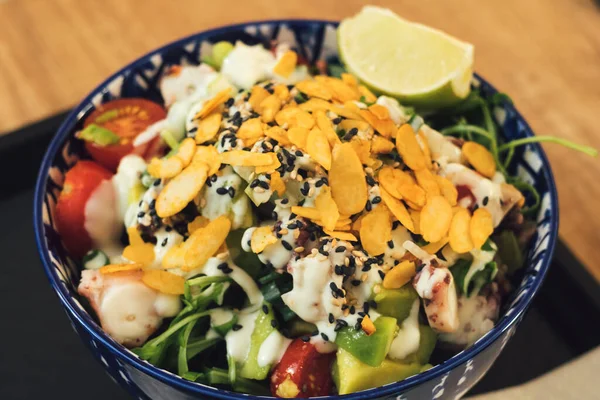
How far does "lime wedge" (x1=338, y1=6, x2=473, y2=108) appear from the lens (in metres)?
1.28

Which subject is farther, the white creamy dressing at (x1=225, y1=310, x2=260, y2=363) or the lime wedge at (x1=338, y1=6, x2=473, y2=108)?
the lime wedge at (x1=338, y1=6, x2=473, y2=108)

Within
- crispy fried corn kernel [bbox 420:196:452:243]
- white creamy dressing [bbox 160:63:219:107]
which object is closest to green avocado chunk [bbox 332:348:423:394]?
crispy fried corn kernel [bbox 420:196:452:243]

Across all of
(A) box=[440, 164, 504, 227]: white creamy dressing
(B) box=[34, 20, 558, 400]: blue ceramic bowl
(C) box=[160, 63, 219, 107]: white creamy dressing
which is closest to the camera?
(B) box=[34, 20, 558, 400]: blue ceramic bowl

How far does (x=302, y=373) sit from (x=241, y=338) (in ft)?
0.42

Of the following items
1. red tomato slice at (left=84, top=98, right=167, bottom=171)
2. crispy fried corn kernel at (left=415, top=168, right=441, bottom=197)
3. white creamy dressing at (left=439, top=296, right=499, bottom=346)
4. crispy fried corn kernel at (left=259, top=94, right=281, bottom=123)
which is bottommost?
white creamy dressing at (left=439, top=296, right=499, bottom=346)

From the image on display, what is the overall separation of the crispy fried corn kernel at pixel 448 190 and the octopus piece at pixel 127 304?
50 cm

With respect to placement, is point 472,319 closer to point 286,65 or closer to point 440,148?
point 440,148

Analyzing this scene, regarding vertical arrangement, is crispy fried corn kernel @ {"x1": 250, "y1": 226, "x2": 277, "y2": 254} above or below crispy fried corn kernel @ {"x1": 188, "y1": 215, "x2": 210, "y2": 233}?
above

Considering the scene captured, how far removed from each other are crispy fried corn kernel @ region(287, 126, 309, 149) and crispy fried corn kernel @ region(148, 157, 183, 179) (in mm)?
208

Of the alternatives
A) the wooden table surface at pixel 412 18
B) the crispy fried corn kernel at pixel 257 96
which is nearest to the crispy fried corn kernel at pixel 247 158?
the crispy fried corn kernel at pixel 257 96

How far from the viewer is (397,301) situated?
3.23ft

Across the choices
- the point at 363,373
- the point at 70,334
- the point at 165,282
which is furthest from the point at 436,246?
the point at 70,334

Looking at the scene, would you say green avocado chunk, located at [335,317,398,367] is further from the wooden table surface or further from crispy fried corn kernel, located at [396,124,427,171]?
the wooden table surface

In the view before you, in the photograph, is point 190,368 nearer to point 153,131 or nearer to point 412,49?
point 153,131
